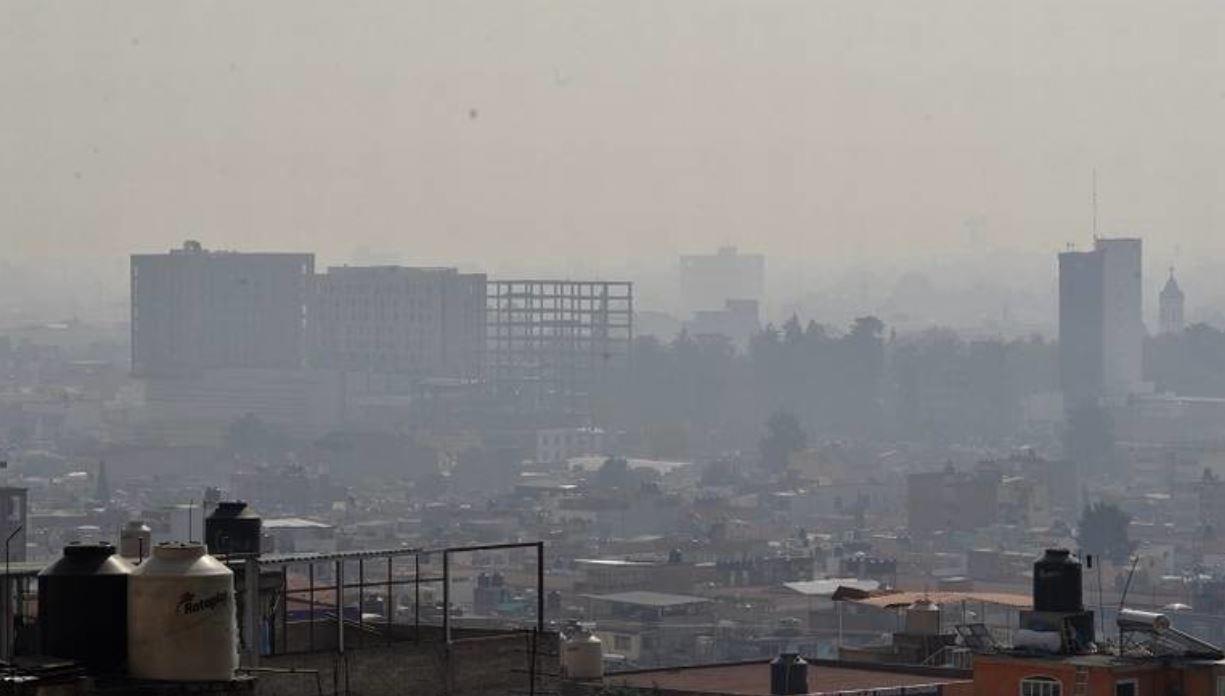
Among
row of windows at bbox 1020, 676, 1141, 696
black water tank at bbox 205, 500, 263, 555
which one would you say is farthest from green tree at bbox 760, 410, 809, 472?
black water tank at bbox 205, 500, 263, 555

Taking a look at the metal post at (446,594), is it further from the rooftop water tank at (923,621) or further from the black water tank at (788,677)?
the rooftop water tank at (923,621)

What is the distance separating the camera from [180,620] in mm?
6945

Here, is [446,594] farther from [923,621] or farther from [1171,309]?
[1171,309]

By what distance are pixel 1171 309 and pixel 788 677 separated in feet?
542

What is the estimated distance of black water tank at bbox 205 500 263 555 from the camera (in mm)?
12922

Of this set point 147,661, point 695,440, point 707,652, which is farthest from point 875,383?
point 147,661

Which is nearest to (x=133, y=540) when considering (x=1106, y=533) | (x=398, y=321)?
(x=1106, y=533)

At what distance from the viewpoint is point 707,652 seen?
58.4m

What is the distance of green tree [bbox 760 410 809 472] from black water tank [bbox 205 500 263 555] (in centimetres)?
11758

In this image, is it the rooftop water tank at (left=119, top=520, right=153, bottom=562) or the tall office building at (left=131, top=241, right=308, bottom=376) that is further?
the tall office building at (left=131, top=241, right=308, bottom=376)

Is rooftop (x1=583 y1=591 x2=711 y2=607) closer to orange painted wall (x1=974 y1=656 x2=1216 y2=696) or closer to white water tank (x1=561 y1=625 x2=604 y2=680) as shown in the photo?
white water tank (x1=561 y1=625 x2=604 y2=680)

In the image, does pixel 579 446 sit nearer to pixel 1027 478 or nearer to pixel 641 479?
pixel 641 479

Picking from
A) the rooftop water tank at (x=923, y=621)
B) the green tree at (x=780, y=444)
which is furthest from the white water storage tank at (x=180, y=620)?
the green tree at (x=780, y=444)

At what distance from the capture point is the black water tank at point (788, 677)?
18938 millimetres
